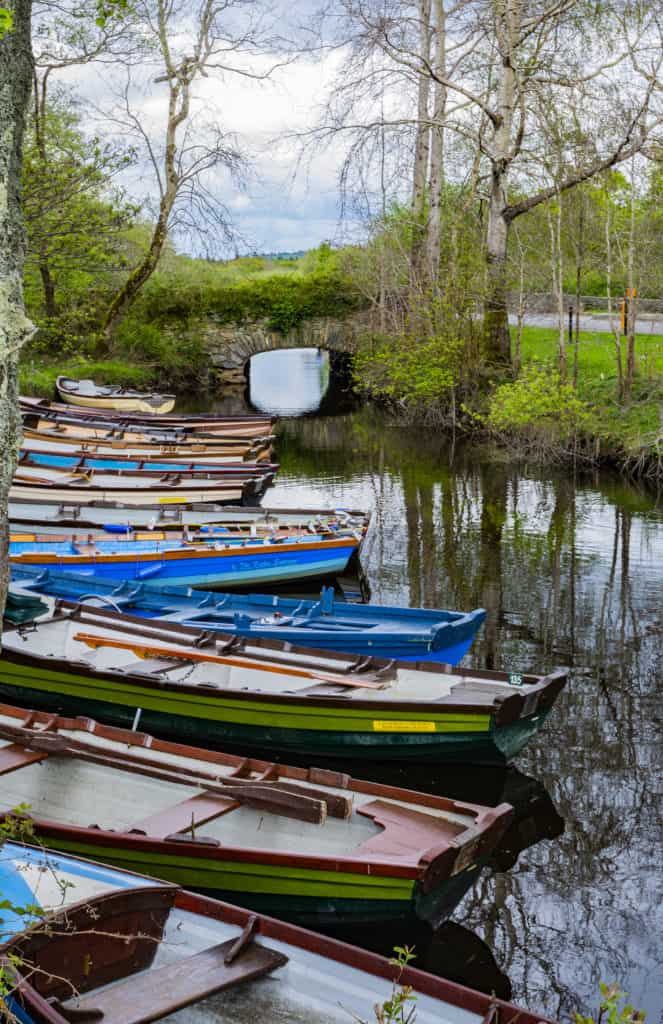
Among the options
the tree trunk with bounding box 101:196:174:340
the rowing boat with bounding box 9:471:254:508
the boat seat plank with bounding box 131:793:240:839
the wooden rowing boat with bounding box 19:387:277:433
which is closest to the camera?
the boat seat plank with bounding box 131:793:240:839

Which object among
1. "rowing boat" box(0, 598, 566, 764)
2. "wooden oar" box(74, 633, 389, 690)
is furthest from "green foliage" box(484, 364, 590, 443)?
"wooden oar" box(74, 633, 389, 690)

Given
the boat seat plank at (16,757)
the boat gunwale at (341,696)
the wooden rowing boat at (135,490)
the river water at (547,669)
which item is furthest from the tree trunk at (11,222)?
the wooden rowing boat at (135,490)

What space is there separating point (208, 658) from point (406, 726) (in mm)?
2035

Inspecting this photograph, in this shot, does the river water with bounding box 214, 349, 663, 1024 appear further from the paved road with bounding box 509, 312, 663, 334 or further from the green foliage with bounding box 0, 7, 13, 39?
the paved road with bounding box 509, 312, 663, 334

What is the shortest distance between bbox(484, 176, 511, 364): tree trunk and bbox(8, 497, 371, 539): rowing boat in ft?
38.9

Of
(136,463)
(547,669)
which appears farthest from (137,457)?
(547,669)

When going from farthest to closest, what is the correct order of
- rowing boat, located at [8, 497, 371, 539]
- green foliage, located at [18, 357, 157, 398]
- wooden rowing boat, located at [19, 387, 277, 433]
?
green foliage, located at [18, 357, 157, 398], wooden rowing boat, located at [19, 387, 277, 433], rowing boat, located at [8, 497, 371, 539]

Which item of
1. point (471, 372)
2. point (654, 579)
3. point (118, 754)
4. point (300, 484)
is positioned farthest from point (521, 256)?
A: point (118, 754)

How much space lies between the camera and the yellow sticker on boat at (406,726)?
8.74 meters

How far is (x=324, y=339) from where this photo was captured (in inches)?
1674

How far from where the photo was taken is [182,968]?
16.4 feet

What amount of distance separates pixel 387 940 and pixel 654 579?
31.0 feet

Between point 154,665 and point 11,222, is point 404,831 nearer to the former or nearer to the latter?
point 154,665

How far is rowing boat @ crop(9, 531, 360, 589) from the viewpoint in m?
13.6
